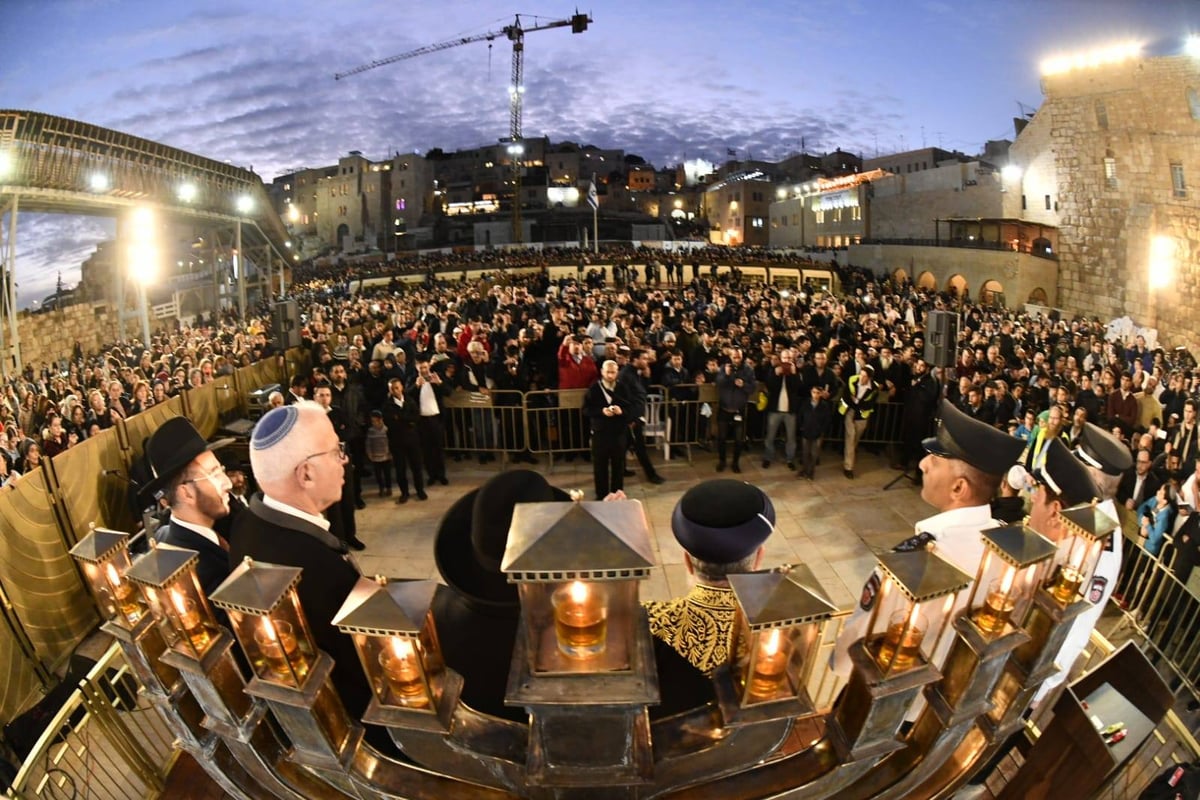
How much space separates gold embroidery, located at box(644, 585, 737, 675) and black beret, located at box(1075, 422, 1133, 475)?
3321 millimetres

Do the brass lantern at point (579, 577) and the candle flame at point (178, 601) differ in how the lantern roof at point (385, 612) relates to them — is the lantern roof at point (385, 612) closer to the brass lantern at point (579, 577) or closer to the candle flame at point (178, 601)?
the brass lantern at point (579, 577)

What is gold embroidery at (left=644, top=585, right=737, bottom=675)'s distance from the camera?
2.42 m

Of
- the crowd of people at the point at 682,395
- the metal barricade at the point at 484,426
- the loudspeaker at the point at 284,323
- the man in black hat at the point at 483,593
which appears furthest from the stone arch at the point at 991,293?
the man in black hat at the point at 483,593

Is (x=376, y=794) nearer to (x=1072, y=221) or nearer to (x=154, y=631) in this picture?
(x=154, y=631)

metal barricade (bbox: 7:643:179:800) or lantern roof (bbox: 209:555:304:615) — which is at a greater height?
lantern roof (bbox: 209:555:304:615)

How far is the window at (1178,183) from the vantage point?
21766 mm

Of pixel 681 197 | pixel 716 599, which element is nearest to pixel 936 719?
pixel 716 599

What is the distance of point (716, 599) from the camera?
8.21 ft

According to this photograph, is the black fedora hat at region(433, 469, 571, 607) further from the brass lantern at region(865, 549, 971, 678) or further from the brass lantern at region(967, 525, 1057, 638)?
the brass lantern at region(967, 525, 1057, 638)

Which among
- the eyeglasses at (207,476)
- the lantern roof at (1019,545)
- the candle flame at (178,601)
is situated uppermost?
the lantern roof at (1019,545)

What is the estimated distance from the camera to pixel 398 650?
1.64 meters

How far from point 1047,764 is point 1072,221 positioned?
3436 centimetres

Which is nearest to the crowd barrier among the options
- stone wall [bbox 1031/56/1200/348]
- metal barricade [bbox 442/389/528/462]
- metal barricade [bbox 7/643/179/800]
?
metal barricade [bbox 442/389/528/462]

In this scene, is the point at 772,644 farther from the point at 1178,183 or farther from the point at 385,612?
the point at 1178,183
